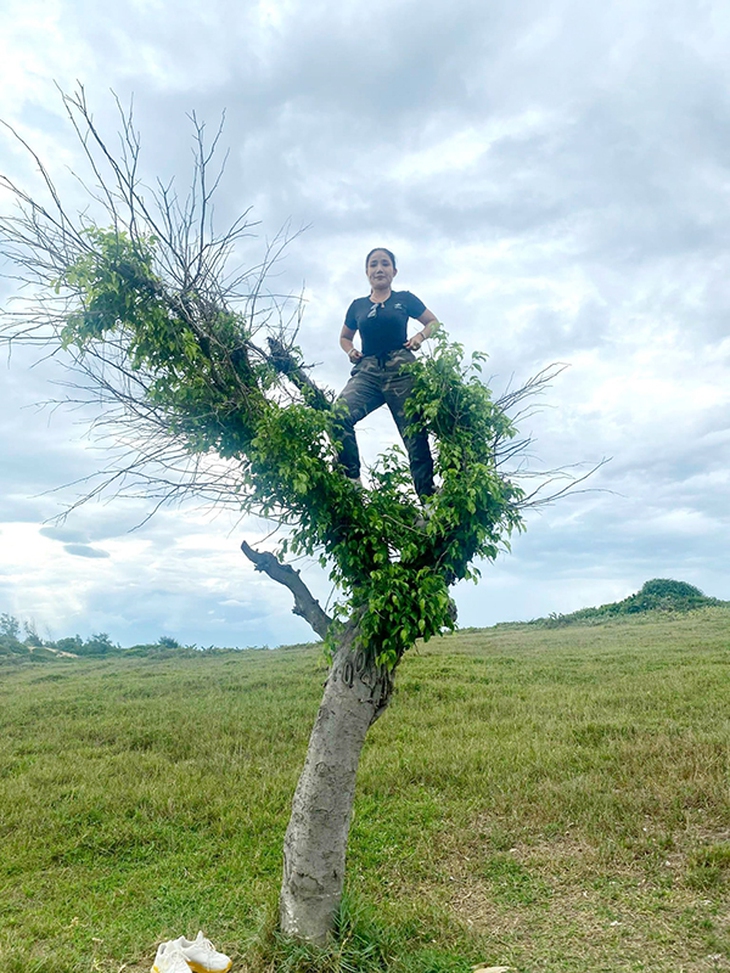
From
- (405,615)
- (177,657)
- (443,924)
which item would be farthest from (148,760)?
(177,657)

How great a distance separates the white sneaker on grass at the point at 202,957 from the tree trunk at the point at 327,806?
0.60 metres

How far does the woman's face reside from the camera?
739 centimetres

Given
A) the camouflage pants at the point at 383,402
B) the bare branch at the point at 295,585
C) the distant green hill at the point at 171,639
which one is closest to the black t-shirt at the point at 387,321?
the camouflage pants at the point at 383,402

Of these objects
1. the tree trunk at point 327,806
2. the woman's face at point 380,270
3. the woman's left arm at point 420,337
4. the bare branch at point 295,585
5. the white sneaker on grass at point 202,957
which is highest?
the woman's face at point 380,270

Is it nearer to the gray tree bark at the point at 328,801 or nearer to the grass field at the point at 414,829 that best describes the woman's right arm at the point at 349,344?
the gray tree bark at the point at 328,801

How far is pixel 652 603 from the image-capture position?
124 feet

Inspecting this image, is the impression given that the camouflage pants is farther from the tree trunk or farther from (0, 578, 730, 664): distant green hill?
(0, 578, 730, 664): distant green hill

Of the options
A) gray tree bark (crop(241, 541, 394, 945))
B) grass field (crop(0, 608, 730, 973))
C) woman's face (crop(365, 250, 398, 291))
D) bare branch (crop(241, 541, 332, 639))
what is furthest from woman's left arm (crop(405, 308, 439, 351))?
grass field (crop(0, 608, 730, 973))

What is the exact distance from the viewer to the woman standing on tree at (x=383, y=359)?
6.99m

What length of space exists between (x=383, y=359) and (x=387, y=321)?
40cm

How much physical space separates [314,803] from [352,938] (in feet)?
4.10

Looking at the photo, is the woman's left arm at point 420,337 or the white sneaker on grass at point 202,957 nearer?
the white sneaker on grass at point 202,957

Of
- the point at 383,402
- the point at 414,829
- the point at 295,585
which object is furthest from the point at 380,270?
the point at 414,829

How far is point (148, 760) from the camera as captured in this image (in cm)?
1285
